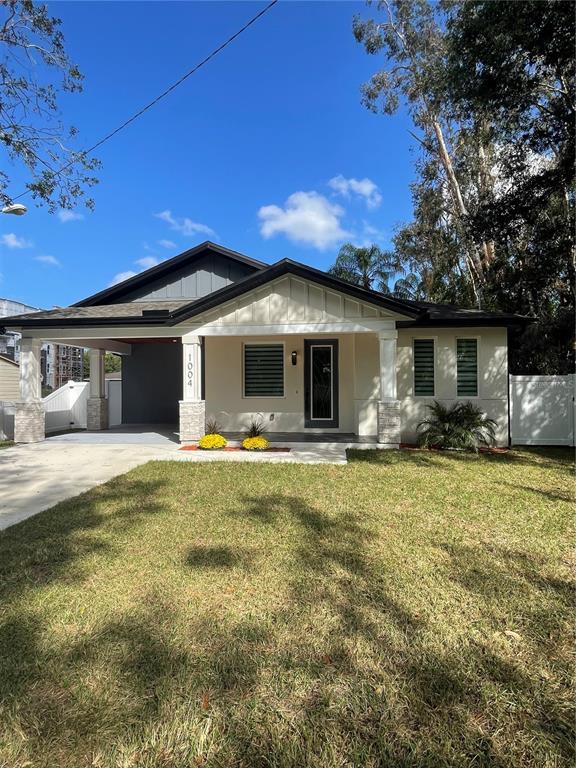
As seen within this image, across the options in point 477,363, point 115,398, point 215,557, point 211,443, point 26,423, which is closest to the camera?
point 215,557

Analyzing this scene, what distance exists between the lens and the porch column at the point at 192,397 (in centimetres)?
1038

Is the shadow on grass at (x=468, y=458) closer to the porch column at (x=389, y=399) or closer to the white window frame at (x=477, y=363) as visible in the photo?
the porch column at (x=389, y=399)

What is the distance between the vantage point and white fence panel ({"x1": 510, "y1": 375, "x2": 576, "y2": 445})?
10586 millimetres

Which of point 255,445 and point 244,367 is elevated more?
point 244,367

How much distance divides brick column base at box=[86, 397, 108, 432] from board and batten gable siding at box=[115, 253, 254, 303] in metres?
3.54

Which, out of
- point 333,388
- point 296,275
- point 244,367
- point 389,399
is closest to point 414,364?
point 389,399

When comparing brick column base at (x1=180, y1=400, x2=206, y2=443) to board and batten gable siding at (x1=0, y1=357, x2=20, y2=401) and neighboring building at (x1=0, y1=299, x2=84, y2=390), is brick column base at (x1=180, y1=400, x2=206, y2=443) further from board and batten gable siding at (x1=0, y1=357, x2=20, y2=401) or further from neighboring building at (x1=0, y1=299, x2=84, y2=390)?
neighboring building at (x1=0, y1=299, x2=84, y2=390)

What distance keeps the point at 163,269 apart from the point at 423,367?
9041 mm

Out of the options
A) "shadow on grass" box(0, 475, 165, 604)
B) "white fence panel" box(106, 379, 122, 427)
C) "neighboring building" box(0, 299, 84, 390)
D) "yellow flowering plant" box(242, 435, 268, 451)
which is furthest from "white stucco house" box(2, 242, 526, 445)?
"neighboring building" box(0, 299, 84, 390)

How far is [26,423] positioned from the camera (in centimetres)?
1105

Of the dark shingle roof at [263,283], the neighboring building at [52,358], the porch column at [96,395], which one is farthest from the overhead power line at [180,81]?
the neighboring building at [52,358]

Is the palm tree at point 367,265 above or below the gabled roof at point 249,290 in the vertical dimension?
above

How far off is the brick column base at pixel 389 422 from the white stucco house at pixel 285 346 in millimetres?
24

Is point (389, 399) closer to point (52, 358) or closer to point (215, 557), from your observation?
point (215, 557)
